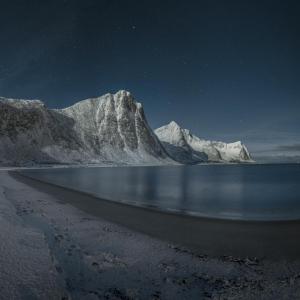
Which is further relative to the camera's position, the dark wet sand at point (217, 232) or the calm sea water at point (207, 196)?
the calm sea water at point (207, 196)

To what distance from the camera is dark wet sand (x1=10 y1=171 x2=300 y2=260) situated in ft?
34.1

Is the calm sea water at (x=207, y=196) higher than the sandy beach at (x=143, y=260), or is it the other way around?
the sandy beach at (x=143, y=260)

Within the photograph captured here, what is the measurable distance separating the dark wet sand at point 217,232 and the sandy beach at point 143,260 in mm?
43

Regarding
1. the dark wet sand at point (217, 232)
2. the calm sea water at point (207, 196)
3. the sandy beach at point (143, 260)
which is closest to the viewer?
the sandy beach at point (143, 260)

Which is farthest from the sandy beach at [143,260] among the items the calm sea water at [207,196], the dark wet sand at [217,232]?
the calm sea water at [207,196]

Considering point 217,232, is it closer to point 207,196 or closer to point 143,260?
point 143,260

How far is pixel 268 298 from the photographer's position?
21.1 ft

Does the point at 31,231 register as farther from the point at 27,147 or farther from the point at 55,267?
the point at 27,147

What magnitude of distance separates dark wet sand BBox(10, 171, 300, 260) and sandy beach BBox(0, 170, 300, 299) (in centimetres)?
4

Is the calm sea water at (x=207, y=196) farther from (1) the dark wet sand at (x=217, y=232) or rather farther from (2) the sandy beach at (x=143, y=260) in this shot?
(2) the sandy beach at (x=143, y=260)

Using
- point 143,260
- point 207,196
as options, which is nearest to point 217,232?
point 143,260

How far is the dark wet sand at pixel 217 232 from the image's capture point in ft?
34.1

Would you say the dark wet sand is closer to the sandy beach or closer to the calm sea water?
the sandy beach

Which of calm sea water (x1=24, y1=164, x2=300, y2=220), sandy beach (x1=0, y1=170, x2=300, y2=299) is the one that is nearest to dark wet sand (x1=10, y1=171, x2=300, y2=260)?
sandy beach (x1=0, y1=170, x2=300, y2=299)
